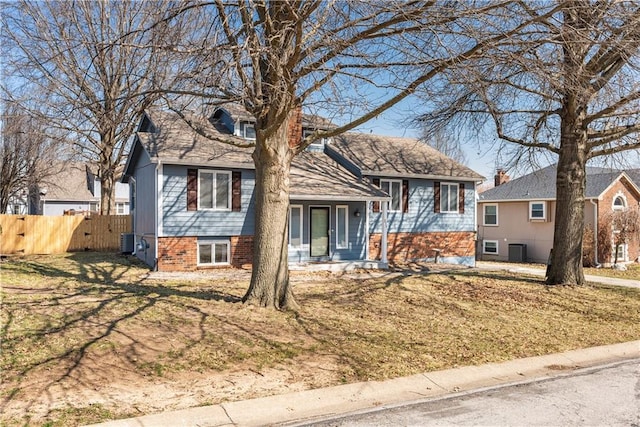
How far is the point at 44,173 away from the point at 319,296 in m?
29.8

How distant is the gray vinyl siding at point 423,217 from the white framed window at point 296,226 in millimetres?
3368

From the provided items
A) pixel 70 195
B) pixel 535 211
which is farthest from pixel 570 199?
pixel 70 195

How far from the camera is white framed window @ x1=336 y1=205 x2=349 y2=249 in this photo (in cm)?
1791

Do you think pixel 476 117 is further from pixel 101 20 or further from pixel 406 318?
pixel 101 20

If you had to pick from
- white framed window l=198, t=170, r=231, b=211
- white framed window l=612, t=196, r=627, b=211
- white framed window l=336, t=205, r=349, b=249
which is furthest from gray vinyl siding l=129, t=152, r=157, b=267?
white framed window l=612, t=196, r=627, b=211

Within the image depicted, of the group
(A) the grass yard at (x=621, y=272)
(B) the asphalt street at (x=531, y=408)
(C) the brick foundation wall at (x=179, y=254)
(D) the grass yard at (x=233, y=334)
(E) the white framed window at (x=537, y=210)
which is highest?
(E) the white framed window at (x=537, y=210)

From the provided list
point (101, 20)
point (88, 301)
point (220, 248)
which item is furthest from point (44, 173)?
point (88, 301)

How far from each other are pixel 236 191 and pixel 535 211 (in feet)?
58.3

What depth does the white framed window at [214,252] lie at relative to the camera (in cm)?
1534

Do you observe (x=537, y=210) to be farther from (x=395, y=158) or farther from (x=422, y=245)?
(x=395, y=158)

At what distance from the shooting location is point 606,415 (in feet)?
16.0

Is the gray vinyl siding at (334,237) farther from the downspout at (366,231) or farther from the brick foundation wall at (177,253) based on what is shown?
the brick foundation wall at (177,253)

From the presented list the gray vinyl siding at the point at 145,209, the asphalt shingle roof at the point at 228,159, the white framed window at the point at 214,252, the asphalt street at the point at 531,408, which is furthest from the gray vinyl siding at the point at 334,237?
the asphalt street at the point at 531,408

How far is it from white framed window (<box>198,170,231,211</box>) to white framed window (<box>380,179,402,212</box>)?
21.9ft
